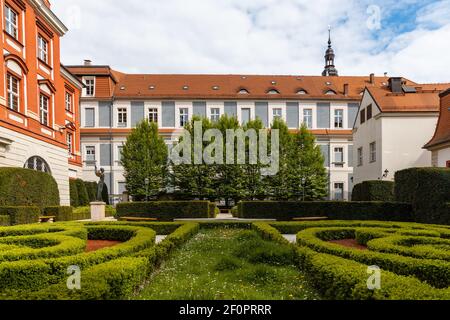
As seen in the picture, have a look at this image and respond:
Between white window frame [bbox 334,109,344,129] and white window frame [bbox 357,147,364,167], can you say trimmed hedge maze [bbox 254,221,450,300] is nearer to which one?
white window frame [bbox 357,147,364,167]

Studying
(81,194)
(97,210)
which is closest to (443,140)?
(97,210)

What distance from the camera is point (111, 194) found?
37.0 meters

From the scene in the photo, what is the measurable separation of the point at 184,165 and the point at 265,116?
588 inches

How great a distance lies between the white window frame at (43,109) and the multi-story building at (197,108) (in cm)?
1568

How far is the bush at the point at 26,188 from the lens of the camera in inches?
569

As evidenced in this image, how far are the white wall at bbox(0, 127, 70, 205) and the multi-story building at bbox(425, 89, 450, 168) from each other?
2507cm

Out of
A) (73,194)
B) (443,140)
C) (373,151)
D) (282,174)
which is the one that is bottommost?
(73,194)

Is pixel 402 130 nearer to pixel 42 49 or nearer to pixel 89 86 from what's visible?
pixel 42 49

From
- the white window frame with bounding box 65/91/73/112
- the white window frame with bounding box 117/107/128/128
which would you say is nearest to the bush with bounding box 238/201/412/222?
the white window frame with bounding box 65/91/73/112

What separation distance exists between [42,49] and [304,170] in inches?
965

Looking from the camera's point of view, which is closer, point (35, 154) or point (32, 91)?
point (35, 154)

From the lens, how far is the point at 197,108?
1565 inches
